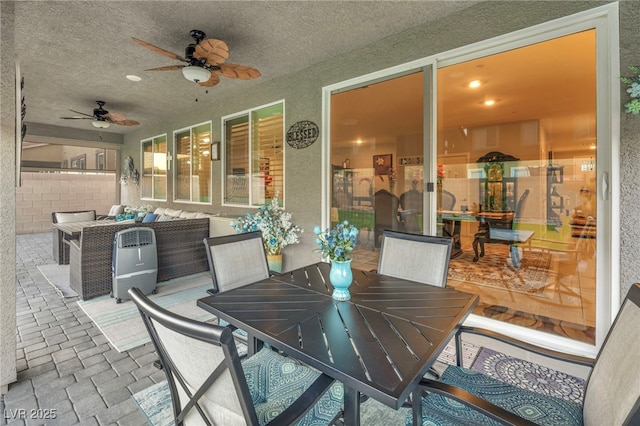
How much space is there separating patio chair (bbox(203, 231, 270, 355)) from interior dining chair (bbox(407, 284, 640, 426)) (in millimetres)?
1317

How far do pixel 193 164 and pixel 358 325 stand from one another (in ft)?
18.8

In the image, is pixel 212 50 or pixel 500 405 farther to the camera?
pixel 212 50

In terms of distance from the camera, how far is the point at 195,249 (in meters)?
4.38

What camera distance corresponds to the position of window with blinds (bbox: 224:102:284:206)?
447 centimetres

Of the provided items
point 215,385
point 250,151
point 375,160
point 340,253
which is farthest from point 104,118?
point 215,385

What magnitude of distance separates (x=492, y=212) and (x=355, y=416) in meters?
3.19

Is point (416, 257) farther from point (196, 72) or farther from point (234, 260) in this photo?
point (196, 72)

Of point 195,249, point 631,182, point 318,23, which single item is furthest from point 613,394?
point 195,249

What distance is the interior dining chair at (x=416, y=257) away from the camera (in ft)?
6.39

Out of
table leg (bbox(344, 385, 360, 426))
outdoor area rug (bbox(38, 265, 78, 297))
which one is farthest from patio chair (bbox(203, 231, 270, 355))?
outdoor area rug (bbox(38, 265, 78, 297))

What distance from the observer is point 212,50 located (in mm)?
2705

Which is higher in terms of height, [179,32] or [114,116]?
[179,32]

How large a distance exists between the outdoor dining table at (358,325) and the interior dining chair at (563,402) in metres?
0.17

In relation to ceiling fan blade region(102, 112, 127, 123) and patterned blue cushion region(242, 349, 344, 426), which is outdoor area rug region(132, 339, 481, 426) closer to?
patterned blue cushion region(242, 349, 344, 426)
